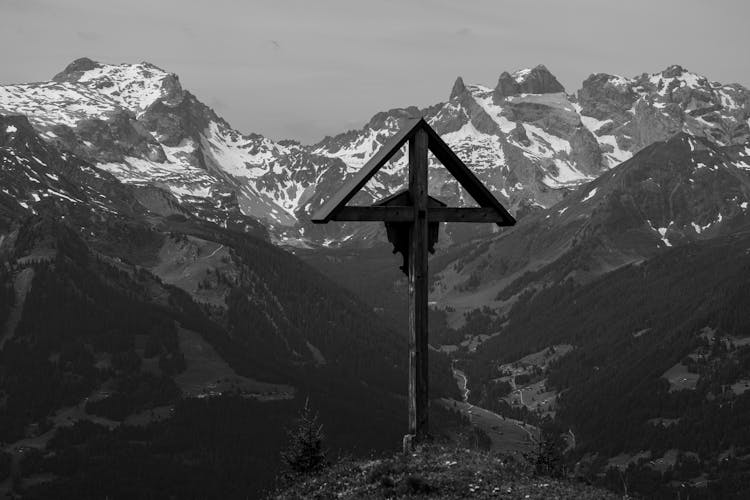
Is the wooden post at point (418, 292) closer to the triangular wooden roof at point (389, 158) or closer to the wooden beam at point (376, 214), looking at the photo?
the wooden beam at point (376, 214)

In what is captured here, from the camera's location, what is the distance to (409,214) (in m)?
30.5

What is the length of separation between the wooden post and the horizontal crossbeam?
0.32 metres

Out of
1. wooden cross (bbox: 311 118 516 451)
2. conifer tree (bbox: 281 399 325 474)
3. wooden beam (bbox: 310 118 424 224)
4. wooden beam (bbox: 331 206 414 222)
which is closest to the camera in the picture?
wooden beam (bbox: 310 118 424 224)

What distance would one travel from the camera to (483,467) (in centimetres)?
2822

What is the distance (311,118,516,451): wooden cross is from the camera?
2980 cm

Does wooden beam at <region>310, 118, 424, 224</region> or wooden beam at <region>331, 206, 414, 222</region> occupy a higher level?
wooden beam at <region>310, 118, 424, 224</region>

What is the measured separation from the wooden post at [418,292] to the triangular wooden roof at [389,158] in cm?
43

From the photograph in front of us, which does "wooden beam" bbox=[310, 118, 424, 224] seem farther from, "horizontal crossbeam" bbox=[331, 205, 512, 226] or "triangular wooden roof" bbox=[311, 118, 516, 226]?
"horizontal crossbeam" bbox=[331, 205, 512, 226]

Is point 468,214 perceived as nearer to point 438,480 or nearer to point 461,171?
point 461,171

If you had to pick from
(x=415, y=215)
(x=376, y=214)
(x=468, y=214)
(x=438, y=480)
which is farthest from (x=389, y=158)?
(x=438, y=480)

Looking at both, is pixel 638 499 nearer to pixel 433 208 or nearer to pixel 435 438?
pixel 435 438

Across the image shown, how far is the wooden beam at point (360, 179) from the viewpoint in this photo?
29.0 metres

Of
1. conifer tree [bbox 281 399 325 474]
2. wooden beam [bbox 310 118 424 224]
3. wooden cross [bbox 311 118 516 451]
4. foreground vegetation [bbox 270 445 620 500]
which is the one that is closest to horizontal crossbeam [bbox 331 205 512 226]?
wooden cross [bbox 311 118 516 451]

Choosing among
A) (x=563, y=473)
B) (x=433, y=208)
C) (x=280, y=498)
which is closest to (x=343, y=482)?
(x=280, y=498)
